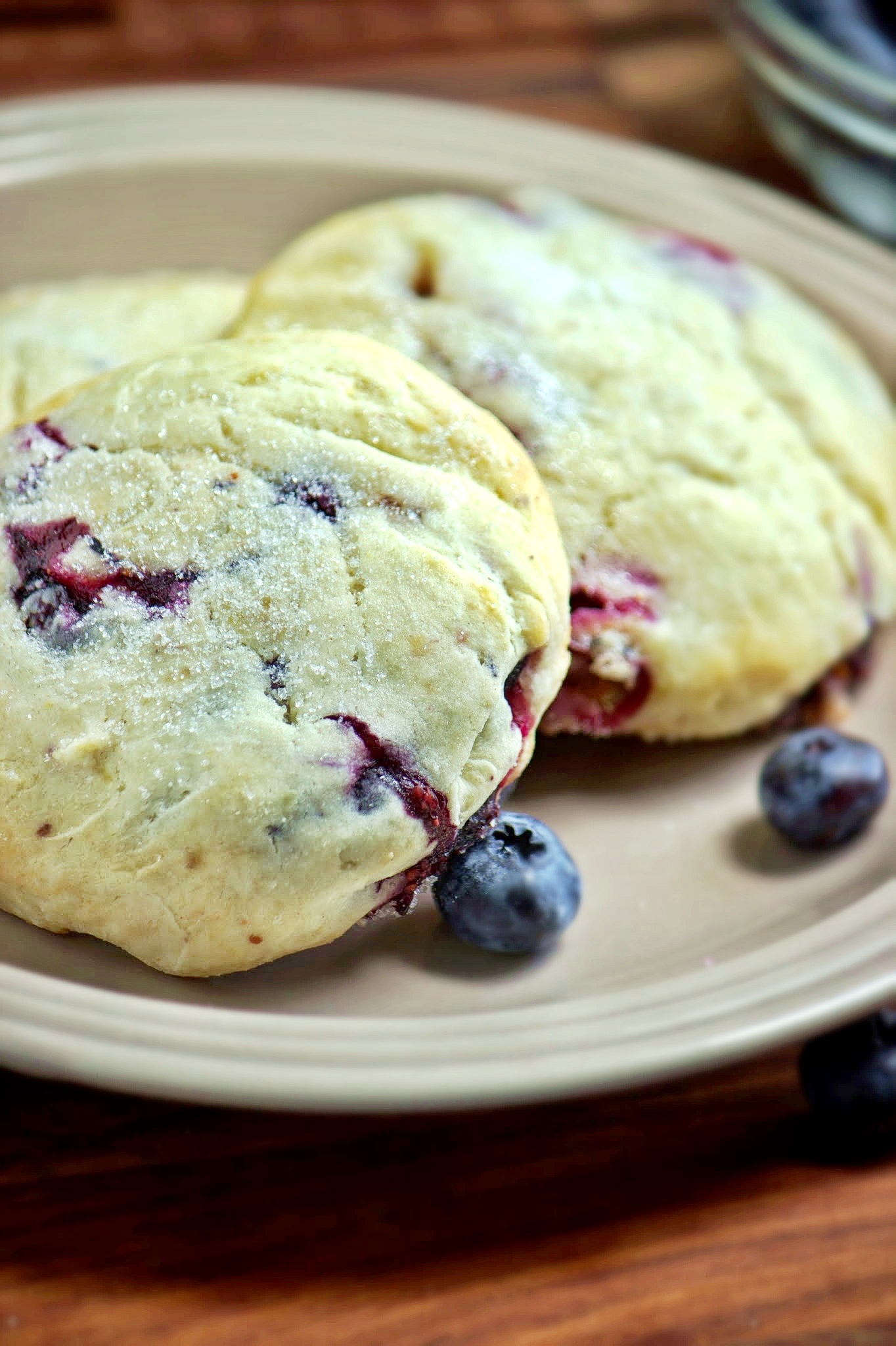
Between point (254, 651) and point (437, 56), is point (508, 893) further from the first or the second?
point (437, 56)

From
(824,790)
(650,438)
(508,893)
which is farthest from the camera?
(650,438)

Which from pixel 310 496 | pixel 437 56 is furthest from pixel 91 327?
pixel 437 56

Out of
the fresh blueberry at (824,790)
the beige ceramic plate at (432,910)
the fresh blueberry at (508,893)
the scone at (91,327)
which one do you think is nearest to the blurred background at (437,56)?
the beige ceramic plate at (432,910)

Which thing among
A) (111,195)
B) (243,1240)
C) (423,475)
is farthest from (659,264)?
(243,1240)

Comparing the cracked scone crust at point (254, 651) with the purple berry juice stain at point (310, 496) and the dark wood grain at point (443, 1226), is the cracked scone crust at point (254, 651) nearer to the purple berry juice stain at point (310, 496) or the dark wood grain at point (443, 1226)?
the purple berry juice stain at point (310, 496)

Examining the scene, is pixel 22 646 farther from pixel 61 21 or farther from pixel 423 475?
pixel 61 21
